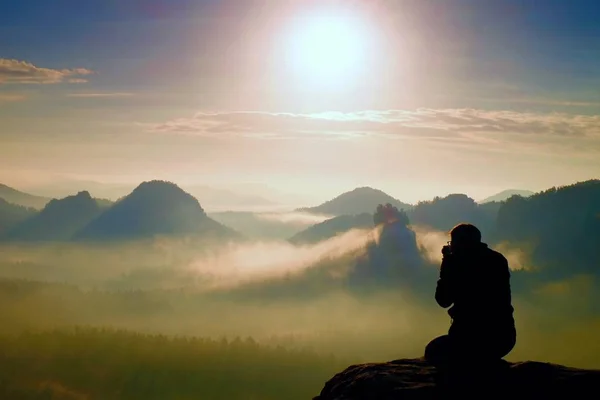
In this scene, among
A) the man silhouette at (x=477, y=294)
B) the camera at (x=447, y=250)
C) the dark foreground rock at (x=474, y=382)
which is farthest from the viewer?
the camera at (x=447, y=250)

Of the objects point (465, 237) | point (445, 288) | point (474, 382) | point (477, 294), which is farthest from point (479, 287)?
point (474, 382)

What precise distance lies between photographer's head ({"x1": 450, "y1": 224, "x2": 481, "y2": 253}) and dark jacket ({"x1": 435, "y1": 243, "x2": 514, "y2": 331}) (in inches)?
10.8

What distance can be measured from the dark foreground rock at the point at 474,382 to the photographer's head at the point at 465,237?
4602 mm

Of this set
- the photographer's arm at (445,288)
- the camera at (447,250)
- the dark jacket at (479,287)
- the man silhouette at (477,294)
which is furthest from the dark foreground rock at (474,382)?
the camera at (447,250)

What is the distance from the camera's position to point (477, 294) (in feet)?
73.8

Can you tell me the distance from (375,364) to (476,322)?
4654mm

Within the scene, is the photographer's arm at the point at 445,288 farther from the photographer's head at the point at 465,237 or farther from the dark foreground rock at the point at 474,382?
the dark foreground rock at the point at 474,382

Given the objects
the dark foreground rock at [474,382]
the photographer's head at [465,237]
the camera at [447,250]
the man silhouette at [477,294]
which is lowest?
the dark foreground rock at [474,382]

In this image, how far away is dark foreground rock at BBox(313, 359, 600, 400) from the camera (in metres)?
20.0

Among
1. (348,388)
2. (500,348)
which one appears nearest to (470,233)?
(500,348)

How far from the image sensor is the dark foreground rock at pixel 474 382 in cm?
2002

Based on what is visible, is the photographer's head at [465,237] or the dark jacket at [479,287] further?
the dark jacket at [479,287]

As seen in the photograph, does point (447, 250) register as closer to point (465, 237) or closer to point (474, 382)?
point (465, 237)

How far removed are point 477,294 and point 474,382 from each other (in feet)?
11.5
